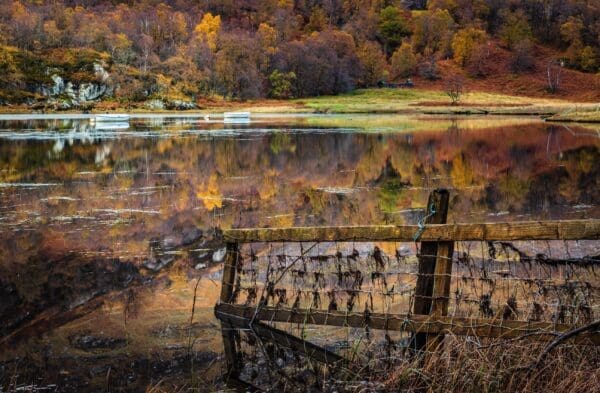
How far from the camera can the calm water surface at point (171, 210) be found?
8211 millimetres

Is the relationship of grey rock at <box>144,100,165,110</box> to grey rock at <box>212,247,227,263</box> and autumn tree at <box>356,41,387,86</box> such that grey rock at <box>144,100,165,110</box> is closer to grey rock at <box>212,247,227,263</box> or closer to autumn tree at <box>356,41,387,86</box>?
autumn tree at <box>356,41,387,86</box>

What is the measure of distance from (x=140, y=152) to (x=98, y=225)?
19.1 meters

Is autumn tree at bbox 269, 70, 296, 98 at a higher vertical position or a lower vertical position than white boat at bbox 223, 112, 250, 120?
lower

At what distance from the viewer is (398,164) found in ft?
94.4

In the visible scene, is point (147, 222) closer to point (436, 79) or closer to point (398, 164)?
point (398, 164)

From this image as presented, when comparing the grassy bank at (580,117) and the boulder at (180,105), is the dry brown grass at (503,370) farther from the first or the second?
the boulder at (180,105)

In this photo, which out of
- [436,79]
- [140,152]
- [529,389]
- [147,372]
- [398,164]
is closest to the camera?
[529,389]

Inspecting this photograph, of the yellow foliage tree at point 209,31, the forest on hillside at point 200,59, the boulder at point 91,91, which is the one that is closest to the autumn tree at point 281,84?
the forest on hillside at point 200,59

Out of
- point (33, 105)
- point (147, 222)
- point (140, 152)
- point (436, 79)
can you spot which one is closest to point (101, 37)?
point (33, 105)

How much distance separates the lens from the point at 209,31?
188 m

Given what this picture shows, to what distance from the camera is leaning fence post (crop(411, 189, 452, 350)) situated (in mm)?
7020

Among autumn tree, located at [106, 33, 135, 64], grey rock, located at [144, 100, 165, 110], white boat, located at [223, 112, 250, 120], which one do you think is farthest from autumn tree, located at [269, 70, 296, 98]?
white boat, located at [223, 112, 250, 120]

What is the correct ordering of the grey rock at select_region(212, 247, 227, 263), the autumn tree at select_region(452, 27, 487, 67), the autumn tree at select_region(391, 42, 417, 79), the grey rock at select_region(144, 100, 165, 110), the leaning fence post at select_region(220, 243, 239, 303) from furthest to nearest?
the autumn tree at select_region(452, 27, 487, 67), the autumn tree at select_region(391, 42, 417, 79), the grey rock at select_region(144, 100, 165, 110), the grey rock at select_region(212, 247, 227, 263), the leaning fence post at select_region(220, 243, 239, 303)

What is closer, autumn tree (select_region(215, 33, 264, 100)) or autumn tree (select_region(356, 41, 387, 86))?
autumn tree (select_region(215, 33, 264, 100))
